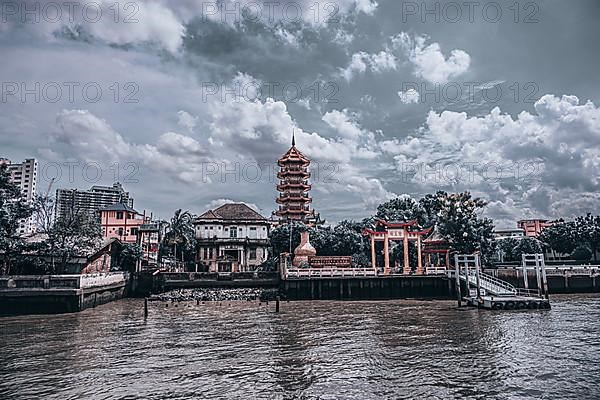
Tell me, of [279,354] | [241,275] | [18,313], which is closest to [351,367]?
[279,354]

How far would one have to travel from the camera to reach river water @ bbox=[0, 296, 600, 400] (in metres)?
13.4

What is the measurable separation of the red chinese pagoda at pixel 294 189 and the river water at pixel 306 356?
48.8m

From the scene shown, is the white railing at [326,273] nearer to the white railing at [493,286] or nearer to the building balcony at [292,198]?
the white railing at [493,286]

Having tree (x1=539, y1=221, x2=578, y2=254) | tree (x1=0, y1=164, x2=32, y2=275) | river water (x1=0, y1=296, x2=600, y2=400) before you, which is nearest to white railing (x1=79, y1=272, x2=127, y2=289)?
river water (x1=0, y1=296, x2=600, y2=400)

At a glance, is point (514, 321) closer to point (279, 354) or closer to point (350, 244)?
point (279, 354)

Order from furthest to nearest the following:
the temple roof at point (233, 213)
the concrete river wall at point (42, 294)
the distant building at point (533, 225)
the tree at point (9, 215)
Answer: the distant building at point (533, 225) → the temple roof at point (233, 213) → the tree at point (9, 215) → the concrete river wall at point (42, 294)

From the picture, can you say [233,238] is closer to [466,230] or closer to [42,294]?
[466,230]

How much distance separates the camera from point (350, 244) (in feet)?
208

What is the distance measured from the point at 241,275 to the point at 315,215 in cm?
3539

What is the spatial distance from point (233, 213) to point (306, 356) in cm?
5605

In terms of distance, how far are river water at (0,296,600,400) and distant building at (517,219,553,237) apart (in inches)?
3647

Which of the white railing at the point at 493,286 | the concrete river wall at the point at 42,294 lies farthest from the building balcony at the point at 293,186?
the concrete river wall at the point at 42,294

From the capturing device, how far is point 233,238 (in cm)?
6944

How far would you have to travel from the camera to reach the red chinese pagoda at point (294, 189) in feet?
258
